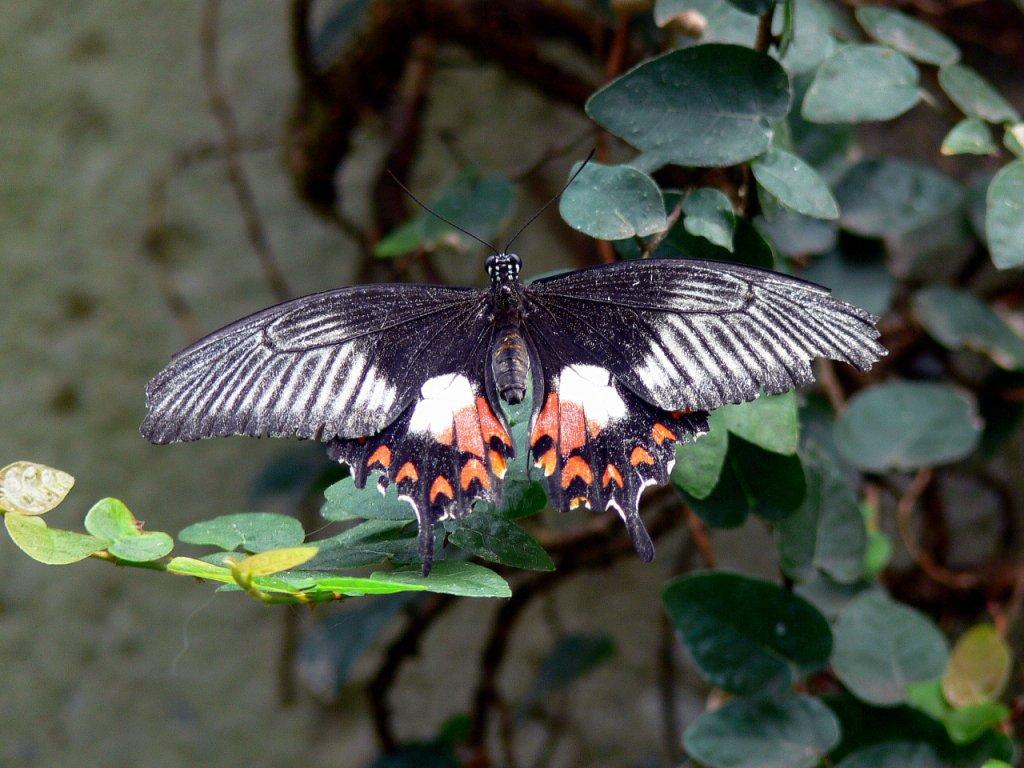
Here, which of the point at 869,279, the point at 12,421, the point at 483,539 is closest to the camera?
the point at 483,539

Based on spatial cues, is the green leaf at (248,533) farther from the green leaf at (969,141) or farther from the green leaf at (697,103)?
the green leaf at (969,141)

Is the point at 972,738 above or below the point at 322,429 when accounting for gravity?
below

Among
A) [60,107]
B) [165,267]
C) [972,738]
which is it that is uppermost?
[60,107]

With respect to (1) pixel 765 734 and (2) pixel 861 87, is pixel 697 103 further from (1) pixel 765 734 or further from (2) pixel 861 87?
(1) pixel 765 734

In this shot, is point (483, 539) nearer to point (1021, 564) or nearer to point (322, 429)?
point (322, 429)

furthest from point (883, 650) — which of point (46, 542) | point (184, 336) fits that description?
point (184, 336)

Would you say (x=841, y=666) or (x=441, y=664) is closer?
(x=841, y=666)

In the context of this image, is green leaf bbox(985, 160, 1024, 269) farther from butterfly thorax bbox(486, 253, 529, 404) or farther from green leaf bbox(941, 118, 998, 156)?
butterfly thorax bbox(486, 253, 529, 404)

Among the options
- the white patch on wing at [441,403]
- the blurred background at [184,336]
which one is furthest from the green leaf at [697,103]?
the blurred background at [184,336]

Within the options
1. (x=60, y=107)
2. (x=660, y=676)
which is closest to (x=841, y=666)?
(x=660, y=676)

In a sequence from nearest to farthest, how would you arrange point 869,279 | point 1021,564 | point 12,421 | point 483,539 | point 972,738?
point 483,539
point 972,738
point 869,279
point 1021,564
point 12,421
